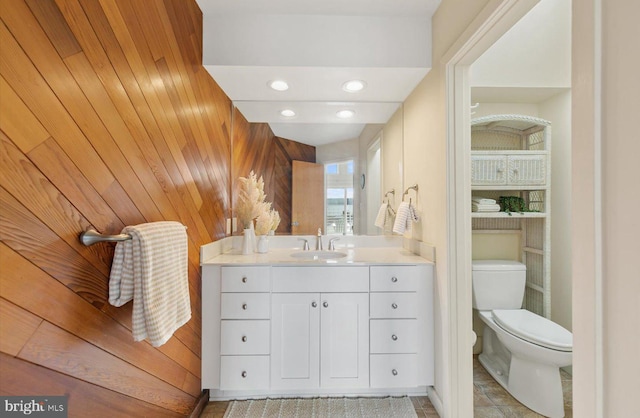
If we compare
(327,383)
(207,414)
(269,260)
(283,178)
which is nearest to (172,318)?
(269,260)

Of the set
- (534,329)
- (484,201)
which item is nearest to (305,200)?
(484,201)

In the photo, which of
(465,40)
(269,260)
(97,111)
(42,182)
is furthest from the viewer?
(269,260)

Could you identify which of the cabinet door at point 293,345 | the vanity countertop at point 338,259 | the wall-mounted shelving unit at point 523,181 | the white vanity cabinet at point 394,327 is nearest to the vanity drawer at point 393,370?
the white vanity cabinet at point 394,327

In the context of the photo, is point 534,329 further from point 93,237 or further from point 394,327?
point 93,237

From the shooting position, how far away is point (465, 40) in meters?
1.32

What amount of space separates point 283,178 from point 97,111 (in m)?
1.39

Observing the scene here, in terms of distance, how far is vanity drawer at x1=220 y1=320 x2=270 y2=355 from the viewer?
165 cm

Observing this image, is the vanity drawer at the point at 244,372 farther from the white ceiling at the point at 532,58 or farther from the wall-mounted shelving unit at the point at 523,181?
the white ceiling at the point at 532,58

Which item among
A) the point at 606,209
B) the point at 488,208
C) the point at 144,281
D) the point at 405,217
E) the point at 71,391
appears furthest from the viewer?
the point at 488,208

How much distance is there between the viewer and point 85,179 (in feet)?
2.88

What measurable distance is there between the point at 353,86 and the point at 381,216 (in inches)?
39.9

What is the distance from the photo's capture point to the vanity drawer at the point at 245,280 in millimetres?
1653

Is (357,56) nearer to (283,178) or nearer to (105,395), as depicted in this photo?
(283,178)
